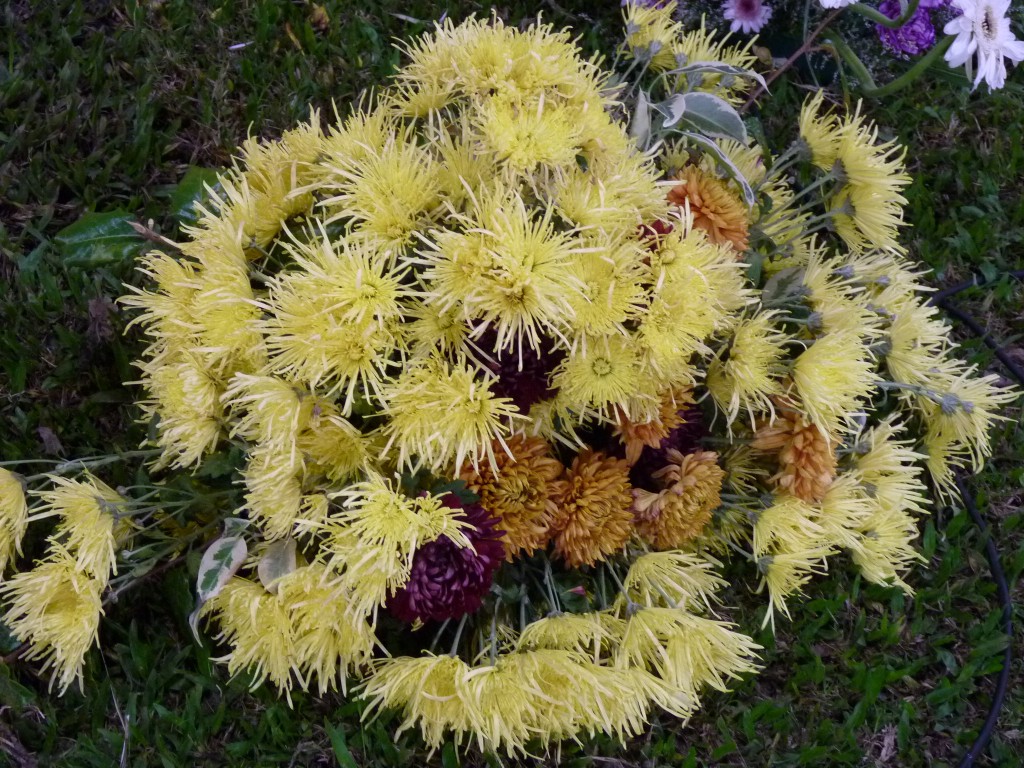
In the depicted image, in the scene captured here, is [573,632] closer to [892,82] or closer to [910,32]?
[892,82]

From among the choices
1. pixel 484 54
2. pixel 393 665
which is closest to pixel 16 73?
pixel 484 54

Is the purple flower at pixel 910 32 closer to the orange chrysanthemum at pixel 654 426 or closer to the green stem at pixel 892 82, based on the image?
the green stem at pixel 892 82

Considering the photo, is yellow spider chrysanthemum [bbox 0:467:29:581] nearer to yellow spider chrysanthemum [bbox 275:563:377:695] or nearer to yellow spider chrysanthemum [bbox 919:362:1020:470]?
yellow spider chrysanthemum [bbox 275:563:377:695]

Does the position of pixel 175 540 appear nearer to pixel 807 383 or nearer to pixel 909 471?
pixel 807 383

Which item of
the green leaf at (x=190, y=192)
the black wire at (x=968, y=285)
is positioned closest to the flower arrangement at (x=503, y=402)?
the green leaf at (x=190, y=192)

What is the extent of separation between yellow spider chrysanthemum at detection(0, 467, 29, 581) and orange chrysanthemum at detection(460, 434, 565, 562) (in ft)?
2.06

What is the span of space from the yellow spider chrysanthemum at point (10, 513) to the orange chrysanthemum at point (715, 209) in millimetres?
1023

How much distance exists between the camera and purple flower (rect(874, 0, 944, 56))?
6.47 feet

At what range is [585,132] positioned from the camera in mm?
1160

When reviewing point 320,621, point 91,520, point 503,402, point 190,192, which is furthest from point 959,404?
point 190,192

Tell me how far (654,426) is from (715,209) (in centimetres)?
35

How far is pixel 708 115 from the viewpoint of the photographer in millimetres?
1352

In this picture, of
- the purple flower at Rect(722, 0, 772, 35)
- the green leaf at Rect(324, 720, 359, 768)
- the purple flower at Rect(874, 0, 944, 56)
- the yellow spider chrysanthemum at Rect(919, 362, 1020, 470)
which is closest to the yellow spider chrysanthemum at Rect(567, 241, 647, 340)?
the yellow spider chrysanthemum at Rect(919, 362, 1020, 470)

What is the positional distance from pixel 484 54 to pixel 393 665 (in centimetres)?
82
